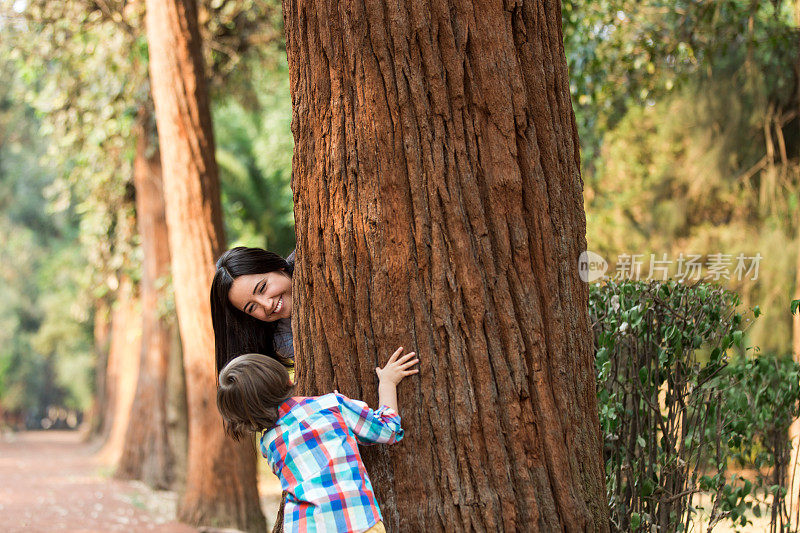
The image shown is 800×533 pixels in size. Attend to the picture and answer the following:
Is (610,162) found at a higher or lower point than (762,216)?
higher

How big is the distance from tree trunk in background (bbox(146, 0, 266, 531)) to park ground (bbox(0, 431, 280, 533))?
54cm

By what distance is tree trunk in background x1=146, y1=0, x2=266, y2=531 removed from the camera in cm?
773

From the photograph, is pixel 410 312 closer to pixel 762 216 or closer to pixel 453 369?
pixel 453 369

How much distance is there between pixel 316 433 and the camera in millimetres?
2732

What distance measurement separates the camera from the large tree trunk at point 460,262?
100 inches

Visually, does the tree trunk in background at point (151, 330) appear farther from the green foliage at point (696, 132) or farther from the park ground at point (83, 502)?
the green foliage at point (696, 132)

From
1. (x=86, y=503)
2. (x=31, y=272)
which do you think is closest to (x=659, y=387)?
(x=86, y=503)

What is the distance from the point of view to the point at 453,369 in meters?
2.57

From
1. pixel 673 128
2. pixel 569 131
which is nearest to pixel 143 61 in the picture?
pixel 673 128

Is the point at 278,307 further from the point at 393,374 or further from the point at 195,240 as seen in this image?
the point at 195,240

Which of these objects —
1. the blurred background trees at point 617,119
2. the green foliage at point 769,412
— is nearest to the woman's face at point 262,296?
the green foliage at point 769,412

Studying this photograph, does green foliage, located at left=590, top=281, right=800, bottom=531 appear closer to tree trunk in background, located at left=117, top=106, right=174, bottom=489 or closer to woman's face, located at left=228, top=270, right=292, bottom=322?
woman's face, located at left=228, top=270, right=292, bottom=322

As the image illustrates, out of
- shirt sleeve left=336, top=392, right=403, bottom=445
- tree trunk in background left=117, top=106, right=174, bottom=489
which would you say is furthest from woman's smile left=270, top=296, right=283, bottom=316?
tree trunk in background left=117, top=106, right=174, bottom=489

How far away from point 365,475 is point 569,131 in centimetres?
139
